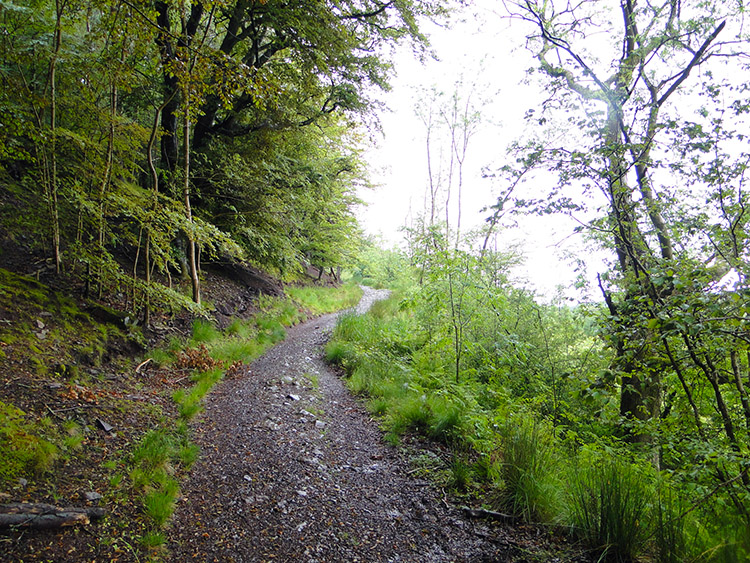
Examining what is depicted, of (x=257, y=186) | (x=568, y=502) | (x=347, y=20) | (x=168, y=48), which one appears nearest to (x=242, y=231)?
(x=257, y=186)

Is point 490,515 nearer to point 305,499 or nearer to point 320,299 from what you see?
point 305,499

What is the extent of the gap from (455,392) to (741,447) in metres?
3.15

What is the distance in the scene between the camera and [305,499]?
3.58 m

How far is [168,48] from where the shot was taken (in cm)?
590

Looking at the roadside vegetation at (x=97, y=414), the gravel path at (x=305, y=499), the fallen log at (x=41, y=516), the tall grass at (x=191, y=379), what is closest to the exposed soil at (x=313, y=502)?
the gravel path at (x=305, y=499)

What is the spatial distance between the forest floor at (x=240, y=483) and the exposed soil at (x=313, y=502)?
13mm

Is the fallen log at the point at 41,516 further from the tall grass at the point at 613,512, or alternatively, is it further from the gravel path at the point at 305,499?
the tall grass at the point at 613,512

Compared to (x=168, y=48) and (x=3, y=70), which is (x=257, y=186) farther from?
(x=3, y=70)

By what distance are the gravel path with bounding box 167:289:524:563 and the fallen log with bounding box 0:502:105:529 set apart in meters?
0.67

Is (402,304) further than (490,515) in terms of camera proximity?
Yes

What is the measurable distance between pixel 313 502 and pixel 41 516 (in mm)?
2120

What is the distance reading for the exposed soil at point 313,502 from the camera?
2.91 meters

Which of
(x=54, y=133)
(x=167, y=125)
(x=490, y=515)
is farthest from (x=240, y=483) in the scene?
(x=167, y=125)

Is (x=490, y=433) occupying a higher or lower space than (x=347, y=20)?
lower
